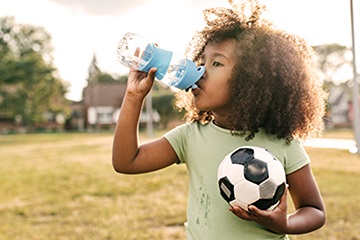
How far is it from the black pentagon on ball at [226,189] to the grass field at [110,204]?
9.68 ft

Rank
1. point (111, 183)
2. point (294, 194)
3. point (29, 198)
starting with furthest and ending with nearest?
1. point (111, 183)
2. point (29, 198)
3. point (294, 194)

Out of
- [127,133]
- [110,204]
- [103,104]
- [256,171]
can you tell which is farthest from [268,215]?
[103,104]

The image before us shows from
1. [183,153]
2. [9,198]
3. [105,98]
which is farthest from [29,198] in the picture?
[105,98]

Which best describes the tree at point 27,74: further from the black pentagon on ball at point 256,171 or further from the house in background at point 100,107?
the black pentagon on ball at point 256,171

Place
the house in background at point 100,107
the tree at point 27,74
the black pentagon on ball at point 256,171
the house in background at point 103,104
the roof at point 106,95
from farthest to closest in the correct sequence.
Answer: the roof at point 106,95 < the house in background at point 103,104 < the house in background at point 100,107 < the tree at point 27,74 < the black pentagon on ball at point 256,171

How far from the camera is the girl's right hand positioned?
214cm

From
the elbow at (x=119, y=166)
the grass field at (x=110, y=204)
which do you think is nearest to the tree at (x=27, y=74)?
the grass field at (x=110, y=204)

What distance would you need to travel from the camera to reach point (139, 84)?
7.08 feet

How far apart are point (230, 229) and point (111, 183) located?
683 centimetres

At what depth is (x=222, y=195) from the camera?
6.56 feet

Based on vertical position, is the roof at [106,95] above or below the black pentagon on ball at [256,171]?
below

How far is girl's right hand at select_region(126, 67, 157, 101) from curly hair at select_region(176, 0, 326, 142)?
262 mm

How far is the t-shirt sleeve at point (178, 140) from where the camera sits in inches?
87.9

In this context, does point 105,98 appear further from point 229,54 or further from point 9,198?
point 229,54
